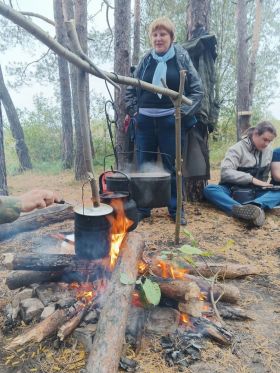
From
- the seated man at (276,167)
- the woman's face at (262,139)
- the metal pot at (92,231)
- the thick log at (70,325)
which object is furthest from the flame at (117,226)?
the seated man at (276,167)

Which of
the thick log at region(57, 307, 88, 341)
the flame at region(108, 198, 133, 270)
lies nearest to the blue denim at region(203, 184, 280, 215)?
the flame at region(108, 198, 133, 270)

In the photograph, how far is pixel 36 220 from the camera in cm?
442

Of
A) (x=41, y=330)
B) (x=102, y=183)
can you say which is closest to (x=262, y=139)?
(x=102, y=183)

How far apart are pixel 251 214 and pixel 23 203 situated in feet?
10.2

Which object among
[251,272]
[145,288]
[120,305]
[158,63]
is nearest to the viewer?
[120,305]

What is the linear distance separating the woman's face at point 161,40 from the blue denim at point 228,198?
221 cm

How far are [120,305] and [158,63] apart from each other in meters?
3.13

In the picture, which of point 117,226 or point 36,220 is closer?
point 117,226

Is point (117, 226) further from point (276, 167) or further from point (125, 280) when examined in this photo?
point (276, 167)

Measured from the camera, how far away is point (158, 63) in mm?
4125

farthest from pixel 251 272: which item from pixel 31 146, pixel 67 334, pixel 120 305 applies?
pixel 31 146

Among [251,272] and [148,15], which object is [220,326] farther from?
[148,15]

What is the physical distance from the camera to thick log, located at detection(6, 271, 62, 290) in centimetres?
254

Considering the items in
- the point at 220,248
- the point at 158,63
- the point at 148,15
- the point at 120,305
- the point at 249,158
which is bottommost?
the point at 220,248
